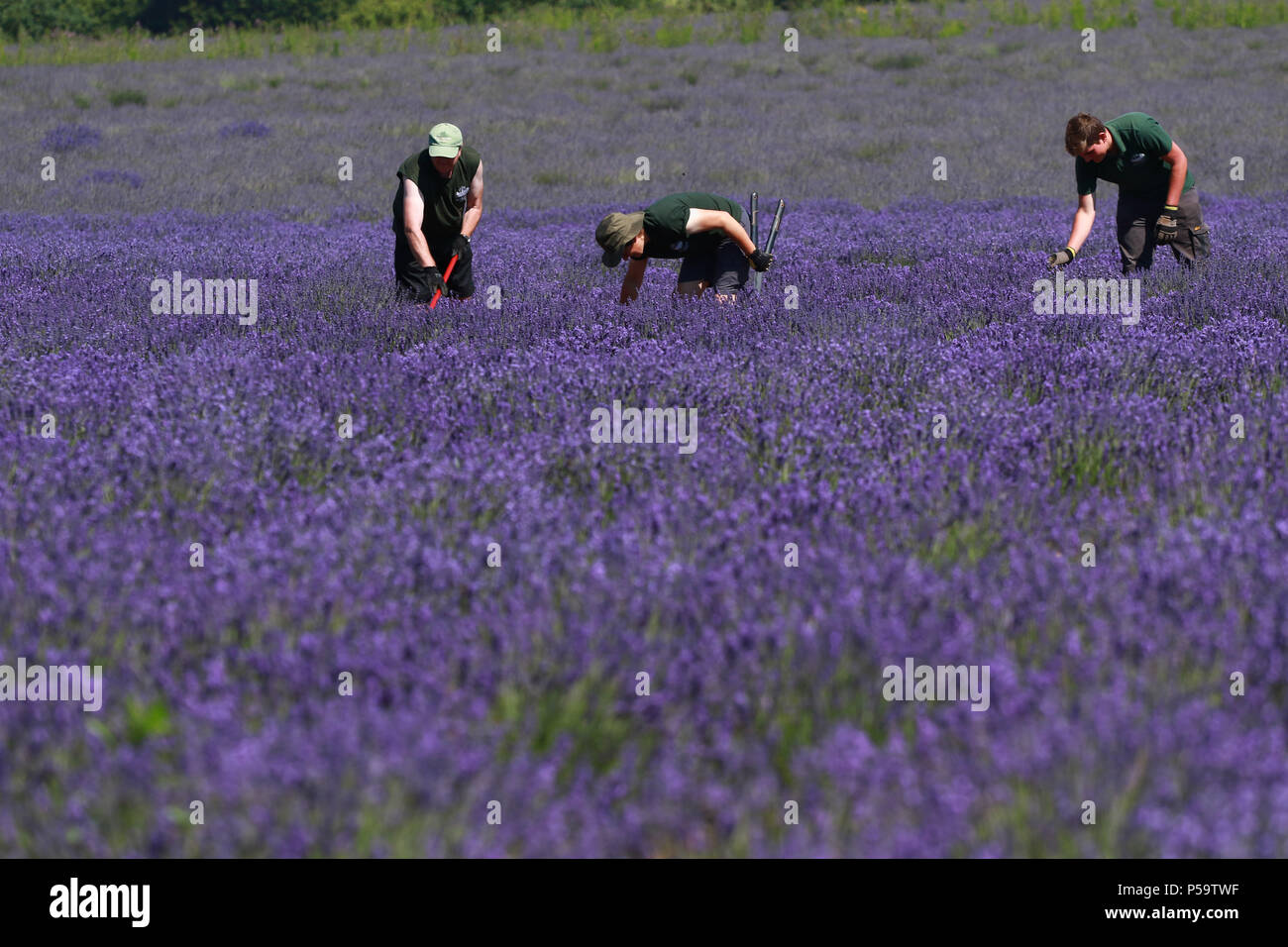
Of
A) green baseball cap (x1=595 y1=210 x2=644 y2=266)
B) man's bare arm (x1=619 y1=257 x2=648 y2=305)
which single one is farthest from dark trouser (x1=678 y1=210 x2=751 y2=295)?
green baseball cap (x1=595 y1=210 x2=644 y2=266)

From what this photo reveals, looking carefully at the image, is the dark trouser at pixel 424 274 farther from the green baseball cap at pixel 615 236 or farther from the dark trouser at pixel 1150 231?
the dark trouser at pixel 1150 231

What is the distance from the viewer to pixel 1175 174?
6246 mm

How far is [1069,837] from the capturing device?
1.60 metres

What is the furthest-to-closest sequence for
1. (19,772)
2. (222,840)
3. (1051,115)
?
(1051,115) < (19,772) < (222,840)

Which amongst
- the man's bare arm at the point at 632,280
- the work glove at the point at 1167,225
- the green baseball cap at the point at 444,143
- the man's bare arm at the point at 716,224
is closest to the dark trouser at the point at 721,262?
the man's bare arm at the point at 716,224

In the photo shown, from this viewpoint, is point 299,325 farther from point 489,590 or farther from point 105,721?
point 105,721

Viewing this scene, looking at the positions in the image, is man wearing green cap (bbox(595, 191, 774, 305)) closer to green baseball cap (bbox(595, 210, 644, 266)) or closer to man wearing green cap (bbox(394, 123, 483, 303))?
green baseball cap (bbox(595, 210, 644, 266))

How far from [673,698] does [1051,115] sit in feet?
61.7

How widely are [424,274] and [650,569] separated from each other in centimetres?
385

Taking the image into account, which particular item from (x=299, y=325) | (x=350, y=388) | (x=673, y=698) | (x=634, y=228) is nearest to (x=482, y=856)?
(x=673, y=698)

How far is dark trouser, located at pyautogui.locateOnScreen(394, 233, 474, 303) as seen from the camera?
19.7 feet

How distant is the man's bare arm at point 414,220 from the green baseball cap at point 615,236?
0.84 meters

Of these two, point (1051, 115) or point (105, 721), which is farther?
point (1051, 115)

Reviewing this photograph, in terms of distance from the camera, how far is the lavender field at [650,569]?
168 centimetres
